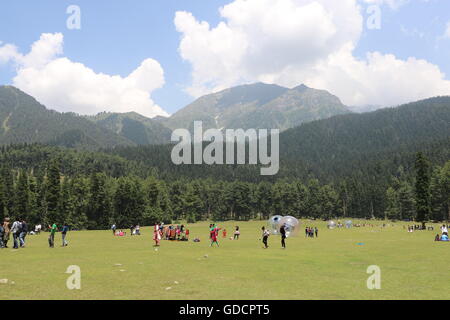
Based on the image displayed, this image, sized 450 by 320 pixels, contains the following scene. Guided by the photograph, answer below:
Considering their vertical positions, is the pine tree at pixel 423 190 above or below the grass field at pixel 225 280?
above

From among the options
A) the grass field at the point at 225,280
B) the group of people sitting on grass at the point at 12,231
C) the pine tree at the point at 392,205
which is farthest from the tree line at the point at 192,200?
the grass field at the point at 225,280

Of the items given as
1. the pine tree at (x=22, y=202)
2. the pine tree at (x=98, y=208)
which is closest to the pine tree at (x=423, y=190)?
the pine tree at (x=98, y=208)

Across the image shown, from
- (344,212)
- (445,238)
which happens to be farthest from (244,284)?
(344,212)

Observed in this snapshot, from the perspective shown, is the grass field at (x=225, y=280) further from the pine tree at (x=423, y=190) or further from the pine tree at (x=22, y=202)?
the pine tree at (x=22, y=202)

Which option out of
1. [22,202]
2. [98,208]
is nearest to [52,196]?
[22,202]

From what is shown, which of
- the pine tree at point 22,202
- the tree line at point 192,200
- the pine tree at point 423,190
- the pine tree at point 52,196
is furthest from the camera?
the tree line at point 192,200

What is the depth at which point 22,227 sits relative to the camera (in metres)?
32.4

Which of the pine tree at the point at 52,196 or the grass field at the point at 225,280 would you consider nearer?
the grass field at the point at 225,280

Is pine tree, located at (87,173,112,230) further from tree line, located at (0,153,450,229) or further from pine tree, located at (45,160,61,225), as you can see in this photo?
pine tree, located at (45,160,61,225)

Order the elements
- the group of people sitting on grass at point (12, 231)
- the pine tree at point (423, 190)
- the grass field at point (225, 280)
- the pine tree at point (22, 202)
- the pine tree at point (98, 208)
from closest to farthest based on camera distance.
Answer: the grass field at point (225, 280)
the group of people sitting on grass at point (12, 231)
the pine tree at point (423, 190)
the pine tree at point (22, 202)
the pine tree at point (98, 208)

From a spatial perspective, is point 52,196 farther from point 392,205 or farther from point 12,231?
point 392,205

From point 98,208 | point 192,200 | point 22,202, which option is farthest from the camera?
point 192,200

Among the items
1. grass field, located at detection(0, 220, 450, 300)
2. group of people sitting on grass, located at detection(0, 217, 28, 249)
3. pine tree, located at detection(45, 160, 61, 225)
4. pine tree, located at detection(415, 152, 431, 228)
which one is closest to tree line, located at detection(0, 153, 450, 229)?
pine tree, located at detection(45, 160, 61, 225)
